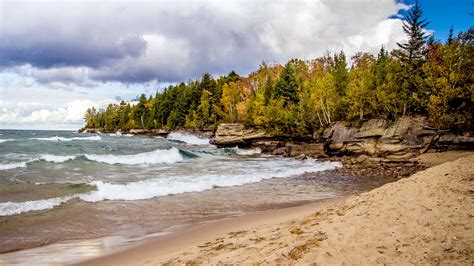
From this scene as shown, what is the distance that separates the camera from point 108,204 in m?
12.4

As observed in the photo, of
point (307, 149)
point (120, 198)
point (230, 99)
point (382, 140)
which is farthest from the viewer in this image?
point (230, 99)

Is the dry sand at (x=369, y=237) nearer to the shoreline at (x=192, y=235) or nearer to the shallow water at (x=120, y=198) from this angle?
the shoreline at (x=192, y=235)

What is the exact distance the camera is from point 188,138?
70438mm

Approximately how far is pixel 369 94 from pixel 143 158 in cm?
2583

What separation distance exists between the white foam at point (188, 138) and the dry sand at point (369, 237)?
2188 inches

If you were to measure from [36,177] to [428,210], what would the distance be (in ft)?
65.0

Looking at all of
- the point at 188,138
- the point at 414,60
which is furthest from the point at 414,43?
the point at 188,138

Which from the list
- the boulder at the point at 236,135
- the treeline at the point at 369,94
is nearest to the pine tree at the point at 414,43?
the treeline at the point at 369,94

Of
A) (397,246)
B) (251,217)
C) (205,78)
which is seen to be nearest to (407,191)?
(397,246)

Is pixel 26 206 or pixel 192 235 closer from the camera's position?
pixel 192 235

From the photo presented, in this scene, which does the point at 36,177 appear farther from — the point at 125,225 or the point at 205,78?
the point at 205,78

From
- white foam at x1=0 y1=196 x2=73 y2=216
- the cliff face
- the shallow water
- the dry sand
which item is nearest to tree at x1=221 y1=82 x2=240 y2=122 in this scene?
the cliff face

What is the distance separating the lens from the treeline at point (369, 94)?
Result: 1099 inches

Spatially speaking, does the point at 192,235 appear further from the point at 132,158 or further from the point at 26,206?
the point at 132,158
